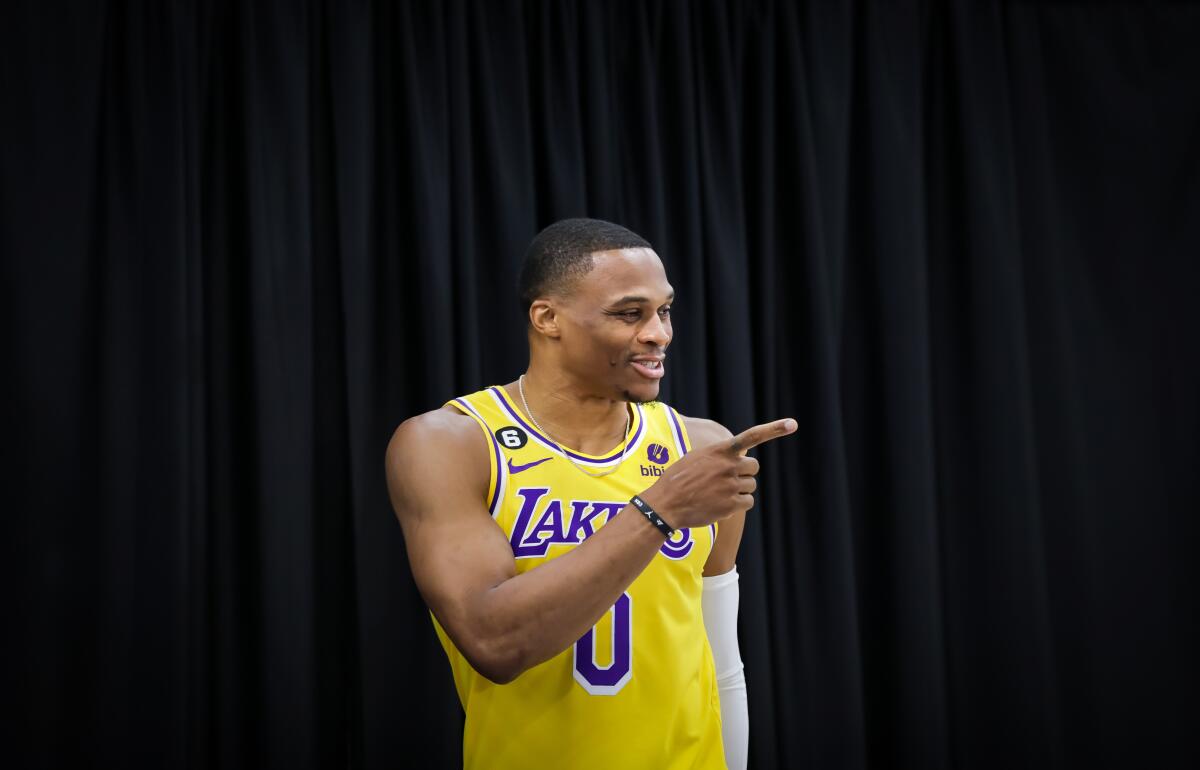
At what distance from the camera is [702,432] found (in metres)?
1.60

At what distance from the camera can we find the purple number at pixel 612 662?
1.32 metres

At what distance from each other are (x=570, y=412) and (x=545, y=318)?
0.51 feet

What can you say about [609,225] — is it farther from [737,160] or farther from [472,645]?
[737,160]

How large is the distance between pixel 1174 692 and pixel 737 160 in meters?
1.84

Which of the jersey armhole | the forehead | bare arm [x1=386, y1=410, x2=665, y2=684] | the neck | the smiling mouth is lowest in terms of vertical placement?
bare arm [x1=386, y1=410, x2=665, y2=684]

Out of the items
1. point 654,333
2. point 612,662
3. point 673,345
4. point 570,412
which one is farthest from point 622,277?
point 673,345

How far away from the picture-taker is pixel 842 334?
240 centimetres

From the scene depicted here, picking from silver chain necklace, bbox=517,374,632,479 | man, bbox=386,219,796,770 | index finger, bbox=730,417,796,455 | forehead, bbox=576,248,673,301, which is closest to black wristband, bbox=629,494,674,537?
man, bbox=386,219,796,770

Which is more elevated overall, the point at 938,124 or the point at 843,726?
the point at 938,124

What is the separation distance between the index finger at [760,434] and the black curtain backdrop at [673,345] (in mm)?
416

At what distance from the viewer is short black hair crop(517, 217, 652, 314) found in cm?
145

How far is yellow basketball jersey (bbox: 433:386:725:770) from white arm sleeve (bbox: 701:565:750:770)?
10cm

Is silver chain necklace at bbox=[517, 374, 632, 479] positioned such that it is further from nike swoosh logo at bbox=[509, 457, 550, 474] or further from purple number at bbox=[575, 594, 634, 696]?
purple number at bbox=[575, 594, 634, 696]

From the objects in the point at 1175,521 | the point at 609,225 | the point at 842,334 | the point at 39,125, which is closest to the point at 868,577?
the point at 842,334
